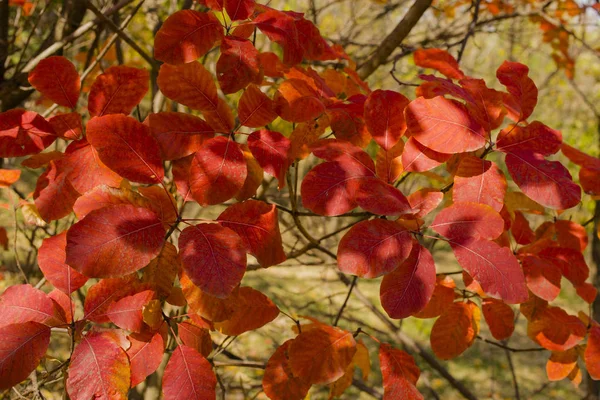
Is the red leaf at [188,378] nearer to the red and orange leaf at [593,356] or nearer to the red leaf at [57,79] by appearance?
the red leaf at [57,79]

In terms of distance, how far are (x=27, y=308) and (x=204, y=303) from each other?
0.24 m

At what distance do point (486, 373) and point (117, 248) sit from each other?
380 cm

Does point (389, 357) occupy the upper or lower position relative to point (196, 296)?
lower

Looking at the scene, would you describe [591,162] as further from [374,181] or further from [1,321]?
[1,321]

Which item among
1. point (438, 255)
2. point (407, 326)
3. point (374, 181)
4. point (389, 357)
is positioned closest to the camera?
point (374, 181)

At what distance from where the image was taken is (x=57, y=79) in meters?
0.80

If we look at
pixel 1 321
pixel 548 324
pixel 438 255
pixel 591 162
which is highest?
pixel 591 162

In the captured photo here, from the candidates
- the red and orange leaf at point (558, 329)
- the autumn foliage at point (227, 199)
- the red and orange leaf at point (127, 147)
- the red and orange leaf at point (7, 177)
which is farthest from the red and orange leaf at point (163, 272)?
the red and orange leaf at point (558, 329)

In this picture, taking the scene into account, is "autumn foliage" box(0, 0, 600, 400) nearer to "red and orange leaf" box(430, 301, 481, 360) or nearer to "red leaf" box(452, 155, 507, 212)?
"red leaf" box(452, 155, 507, 212)

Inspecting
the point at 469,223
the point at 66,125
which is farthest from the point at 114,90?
the point at 469,223

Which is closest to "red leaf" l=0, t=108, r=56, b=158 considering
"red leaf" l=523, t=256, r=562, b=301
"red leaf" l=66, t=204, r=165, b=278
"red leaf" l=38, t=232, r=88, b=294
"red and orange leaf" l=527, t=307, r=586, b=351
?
"red leaf" l=38, t=232, r=88, b=294

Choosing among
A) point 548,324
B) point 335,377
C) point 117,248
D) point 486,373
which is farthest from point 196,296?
point 486,373

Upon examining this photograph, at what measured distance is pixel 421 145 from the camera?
78cm

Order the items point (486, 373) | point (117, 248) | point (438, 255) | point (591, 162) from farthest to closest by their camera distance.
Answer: point (438, 255), point (486, 373), point (591, 162), point (117, 248)
